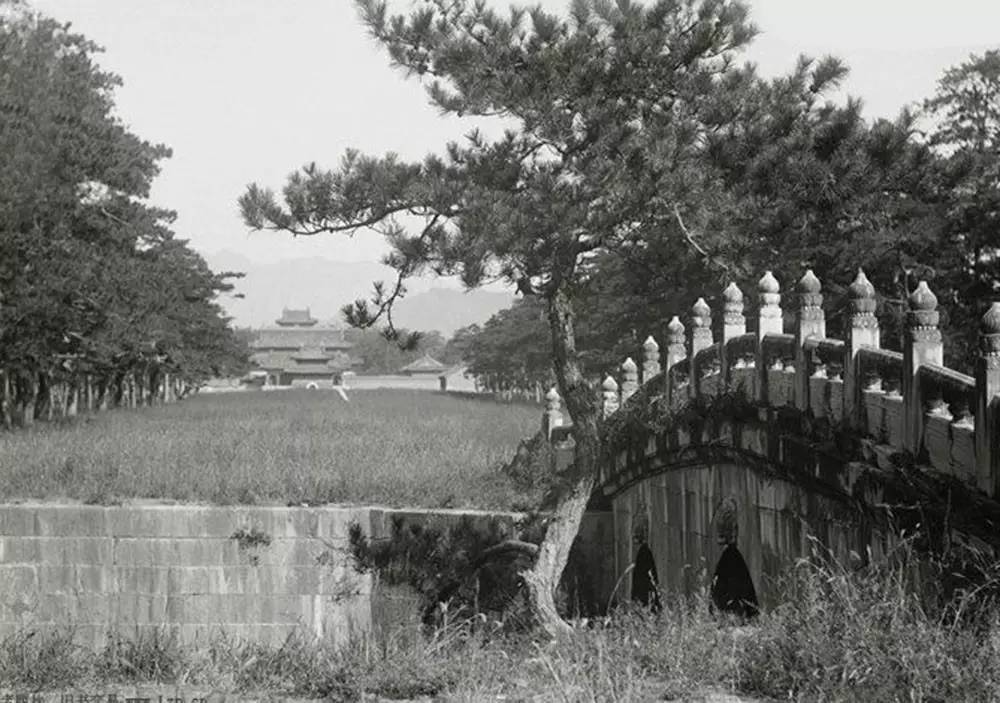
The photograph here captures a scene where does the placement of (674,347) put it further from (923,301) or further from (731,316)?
(923,301)

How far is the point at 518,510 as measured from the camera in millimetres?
17938

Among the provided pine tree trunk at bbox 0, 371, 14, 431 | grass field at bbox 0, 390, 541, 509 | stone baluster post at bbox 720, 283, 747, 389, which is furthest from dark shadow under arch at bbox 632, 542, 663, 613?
pine tree trunk at bbox 0, 371, 14, 431

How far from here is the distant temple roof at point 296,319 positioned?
117000 millimetres

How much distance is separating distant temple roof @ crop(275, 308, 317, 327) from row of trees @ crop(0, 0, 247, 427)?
8353 cm

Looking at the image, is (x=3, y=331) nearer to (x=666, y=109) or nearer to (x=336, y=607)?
(x=336, y=607)

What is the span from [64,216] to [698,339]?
1550 cm

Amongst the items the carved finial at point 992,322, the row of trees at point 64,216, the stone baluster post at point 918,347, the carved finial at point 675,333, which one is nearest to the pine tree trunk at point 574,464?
the carved finial at point 675,333

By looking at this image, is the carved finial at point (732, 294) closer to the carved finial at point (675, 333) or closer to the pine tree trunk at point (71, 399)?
the carved finial at point (675, 333)

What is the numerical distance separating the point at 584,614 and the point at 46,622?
6770 mm

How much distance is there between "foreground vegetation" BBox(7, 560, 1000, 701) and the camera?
6254mm

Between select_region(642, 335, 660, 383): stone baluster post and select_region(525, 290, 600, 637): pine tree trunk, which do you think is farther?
select_region(642, 335, 660, 383): stone baluster post

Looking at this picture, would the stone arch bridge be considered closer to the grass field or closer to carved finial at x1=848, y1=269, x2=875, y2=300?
carved finial at x1=848, y1=269, x2=875, y2=300

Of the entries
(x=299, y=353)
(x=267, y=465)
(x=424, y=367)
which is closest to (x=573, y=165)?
(x=267, y=465)

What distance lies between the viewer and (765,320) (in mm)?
12875
